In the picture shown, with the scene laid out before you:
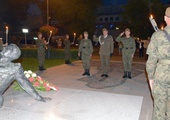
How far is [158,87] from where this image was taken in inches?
132

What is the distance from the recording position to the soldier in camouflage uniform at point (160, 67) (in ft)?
10.5

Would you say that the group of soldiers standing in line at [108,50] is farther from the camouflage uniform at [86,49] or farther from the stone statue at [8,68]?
the stone statue at [8,68]

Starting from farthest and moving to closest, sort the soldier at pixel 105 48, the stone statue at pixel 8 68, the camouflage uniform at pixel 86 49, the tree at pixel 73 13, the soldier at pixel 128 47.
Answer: the tree at pixel 73 13, the camouflage uniform at pixel 86 49, the soldier at pixel 105 48, the soldier at pixel 128 47, the stone statue at pixel 8 68

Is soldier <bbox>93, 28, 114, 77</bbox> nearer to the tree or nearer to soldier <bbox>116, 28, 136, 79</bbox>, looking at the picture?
soldier <bbox>116, 28, 136, 79</bbox>

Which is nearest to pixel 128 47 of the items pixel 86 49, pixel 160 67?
pixel 86 49

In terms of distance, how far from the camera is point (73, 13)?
3053 centimetres

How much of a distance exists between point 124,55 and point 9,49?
5.34 metres

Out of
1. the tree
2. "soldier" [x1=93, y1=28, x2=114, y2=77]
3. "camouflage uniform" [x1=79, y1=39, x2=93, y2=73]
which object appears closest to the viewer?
"soldier" [x1=93, y1=28, x2=114, y2=77]

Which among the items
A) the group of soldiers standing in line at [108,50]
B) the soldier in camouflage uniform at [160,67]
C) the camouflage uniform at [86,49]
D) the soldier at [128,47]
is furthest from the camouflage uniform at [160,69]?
the camouflage uniform at [86,49]

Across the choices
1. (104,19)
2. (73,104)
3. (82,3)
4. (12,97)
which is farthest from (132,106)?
(104,19)

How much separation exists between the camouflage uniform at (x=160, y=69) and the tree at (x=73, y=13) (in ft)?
90.9

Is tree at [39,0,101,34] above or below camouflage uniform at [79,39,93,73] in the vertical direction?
above

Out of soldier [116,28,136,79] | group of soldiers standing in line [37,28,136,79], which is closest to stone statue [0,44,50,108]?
group of soldiers standing in line [37,28,136,79]

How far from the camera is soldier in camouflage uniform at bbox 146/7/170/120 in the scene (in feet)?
10.5
